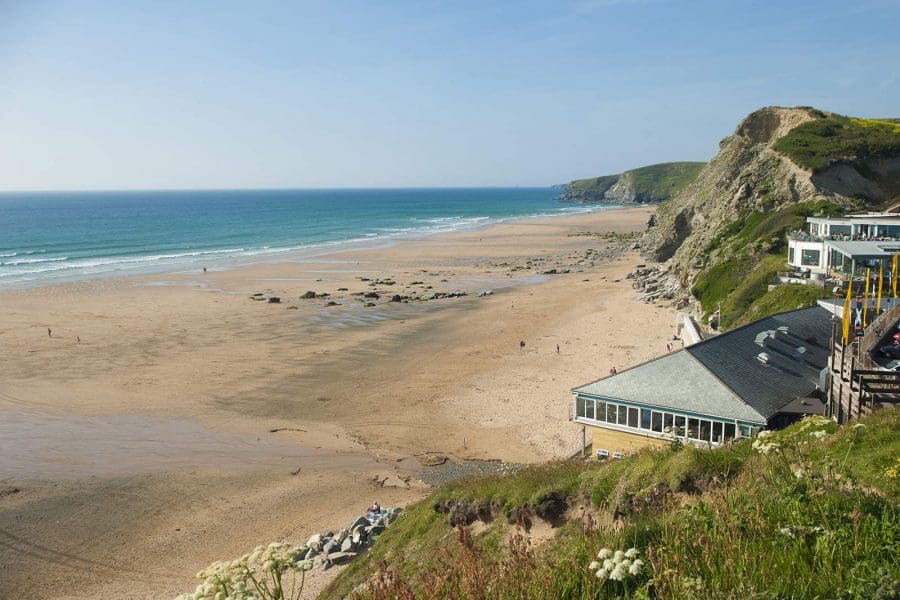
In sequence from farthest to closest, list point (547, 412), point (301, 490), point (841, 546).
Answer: point (547, 412) → point (301, 490) → point (841, 546)

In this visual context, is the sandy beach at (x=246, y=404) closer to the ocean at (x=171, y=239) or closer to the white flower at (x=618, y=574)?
the white flower at (x=618, y=574)

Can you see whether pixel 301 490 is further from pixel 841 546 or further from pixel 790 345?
pixel 841 546

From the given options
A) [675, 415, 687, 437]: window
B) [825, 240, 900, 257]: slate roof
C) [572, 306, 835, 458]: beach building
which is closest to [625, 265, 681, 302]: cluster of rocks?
[825, 240, 900, 257]: slate roof

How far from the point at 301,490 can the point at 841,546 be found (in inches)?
801

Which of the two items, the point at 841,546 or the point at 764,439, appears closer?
the point at 841,546

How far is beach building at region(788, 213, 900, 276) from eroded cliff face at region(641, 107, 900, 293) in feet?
40.8

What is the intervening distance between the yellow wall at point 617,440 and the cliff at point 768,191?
18.2 metres

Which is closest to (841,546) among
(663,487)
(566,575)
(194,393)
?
(566,575)

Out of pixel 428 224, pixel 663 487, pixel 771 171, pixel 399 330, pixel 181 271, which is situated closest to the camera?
pixel 663 487

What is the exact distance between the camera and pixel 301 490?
75.7ft

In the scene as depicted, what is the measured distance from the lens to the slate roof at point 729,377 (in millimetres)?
18828

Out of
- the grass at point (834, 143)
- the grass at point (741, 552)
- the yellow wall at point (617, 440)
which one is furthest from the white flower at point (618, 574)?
the grass at point (834, 143)

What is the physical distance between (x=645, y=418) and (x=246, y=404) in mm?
20530

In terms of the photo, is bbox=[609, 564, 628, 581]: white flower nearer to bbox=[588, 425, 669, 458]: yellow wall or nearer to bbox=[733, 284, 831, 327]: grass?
bbox=[588, 425, 669, 458]: yellow wall
